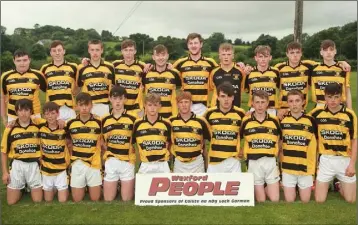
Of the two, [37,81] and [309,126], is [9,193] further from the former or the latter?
[309,126]

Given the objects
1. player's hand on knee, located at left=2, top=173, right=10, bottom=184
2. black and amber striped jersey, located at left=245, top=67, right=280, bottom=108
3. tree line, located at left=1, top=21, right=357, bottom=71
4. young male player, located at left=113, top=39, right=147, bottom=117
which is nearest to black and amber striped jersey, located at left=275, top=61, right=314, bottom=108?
black and amber striped jersey, located at left=245, top=67, right=280, bottom=108

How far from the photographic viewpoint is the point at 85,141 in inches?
267

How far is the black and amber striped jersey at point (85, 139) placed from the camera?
6770mm

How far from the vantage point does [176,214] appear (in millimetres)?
5996

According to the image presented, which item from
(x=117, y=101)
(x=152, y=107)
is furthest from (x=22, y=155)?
(x=152, y=107)

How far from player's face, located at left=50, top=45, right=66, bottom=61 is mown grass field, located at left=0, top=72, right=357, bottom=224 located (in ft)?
8.63

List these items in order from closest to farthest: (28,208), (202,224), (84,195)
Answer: (202,224) < (28,208) < (84,195)

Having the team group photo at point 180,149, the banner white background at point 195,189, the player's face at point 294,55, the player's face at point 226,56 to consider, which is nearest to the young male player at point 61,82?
the team group photo at point 180,149

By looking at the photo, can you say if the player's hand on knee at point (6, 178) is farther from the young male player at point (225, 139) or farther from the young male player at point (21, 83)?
the young male player at point (225, 139)

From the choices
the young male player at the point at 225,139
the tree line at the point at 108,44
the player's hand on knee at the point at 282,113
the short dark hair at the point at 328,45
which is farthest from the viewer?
the tree line at the point at 108,44

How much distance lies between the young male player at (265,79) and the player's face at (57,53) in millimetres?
3340

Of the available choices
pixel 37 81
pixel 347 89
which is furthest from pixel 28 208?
pixel 347 89

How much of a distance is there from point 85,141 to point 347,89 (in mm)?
4476

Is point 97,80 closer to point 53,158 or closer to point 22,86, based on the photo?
point 22,86
